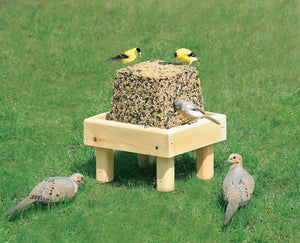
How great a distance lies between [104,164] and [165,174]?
36.4 inches

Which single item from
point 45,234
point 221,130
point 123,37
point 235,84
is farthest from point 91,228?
point 123,37

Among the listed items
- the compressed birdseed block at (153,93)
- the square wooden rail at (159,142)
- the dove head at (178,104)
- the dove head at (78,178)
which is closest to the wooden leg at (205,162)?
the square wooden rail at (159,142)

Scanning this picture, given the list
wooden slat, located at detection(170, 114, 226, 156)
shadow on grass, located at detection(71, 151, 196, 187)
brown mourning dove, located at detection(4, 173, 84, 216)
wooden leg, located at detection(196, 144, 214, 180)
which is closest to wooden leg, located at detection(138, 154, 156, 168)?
shadow on grass, located at detection(71, 151, 196, 187)

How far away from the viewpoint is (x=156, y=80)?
7.05 metres

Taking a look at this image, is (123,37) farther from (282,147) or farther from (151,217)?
(151,217)

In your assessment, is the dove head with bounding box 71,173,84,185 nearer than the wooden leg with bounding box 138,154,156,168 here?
Yes

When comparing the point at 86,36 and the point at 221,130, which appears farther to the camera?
the point at 86,36

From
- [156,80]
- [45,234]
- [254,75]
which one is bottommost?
[45,234]

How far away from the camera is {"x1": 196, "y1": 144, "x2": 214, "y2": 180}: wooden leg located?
7.67m

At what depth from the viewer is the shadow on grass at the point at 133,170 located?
25.4ft

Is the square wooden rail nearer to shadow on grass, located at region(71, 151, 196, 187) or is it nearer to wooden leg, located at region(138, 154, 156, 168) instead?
shadow on grass, located at region(71, 151, 196, 187)

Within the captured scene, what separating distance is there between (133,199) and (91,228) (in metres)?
0.77

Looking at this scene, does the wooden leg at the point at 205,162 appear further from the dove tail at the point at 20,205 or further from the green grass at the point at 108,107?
the dove tail at the point at 20,205

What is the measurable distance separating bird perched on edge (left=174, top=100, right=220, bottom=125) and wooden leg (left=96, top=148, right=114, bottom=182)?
1164 millimetres
